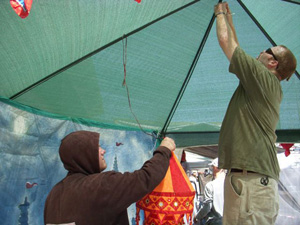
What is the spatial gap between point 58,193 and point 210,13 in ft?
6.12

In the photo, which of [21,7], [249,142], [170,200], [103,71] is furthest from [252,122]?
[103,71]

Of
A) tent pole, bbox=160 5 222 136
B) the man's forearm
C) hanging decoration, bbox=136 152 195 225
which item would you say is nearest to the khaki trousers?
hanging decoration, bbox=136 152 195 225

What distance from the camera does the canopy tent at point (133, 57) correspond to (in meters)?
2.01

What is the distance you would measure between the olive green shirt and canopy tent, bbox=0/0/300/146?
3.26ft

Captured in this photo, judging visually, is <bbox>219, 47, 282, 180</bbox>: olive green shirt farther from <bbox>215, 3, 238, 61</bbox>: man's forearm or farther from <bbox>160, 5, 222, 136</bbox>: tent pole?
<bbox>160, 5, 222, 136</bbox>: tent pole

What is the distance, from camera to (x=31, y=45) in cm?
205

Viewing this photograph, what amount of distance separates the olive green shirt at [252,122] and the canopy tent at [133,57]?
39.1 inches

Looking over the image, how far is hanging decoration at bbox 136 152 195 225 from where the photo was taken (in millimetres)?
1563

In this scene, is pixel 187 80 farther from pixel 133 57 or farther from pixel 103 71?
pixel 103 71

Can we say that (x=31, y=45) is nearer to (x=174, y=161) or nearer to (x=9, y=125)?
(x=9, y=125)

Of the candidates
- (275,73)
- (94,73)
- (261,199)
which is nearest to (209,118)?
(94,73)

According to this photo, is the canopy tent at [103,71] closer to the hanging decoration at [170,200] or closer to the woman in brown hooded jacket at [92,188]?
the woman in brown hooded jacket at [92,188]

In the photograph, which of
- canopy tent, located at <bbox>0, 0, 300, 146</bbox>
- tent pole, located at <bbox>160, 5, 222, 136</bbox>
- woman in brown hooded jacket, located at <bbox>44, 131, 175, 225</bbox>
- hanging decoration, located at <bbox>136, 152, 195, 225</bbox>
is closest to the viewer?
woman in brown hooded jacket, located at <bbox>44, 131, 175, 225</bbox>

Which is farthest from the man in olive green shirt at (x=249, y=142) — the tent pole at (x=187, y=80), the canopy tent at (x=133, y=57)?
the tent pole at (x=187, y=80)
